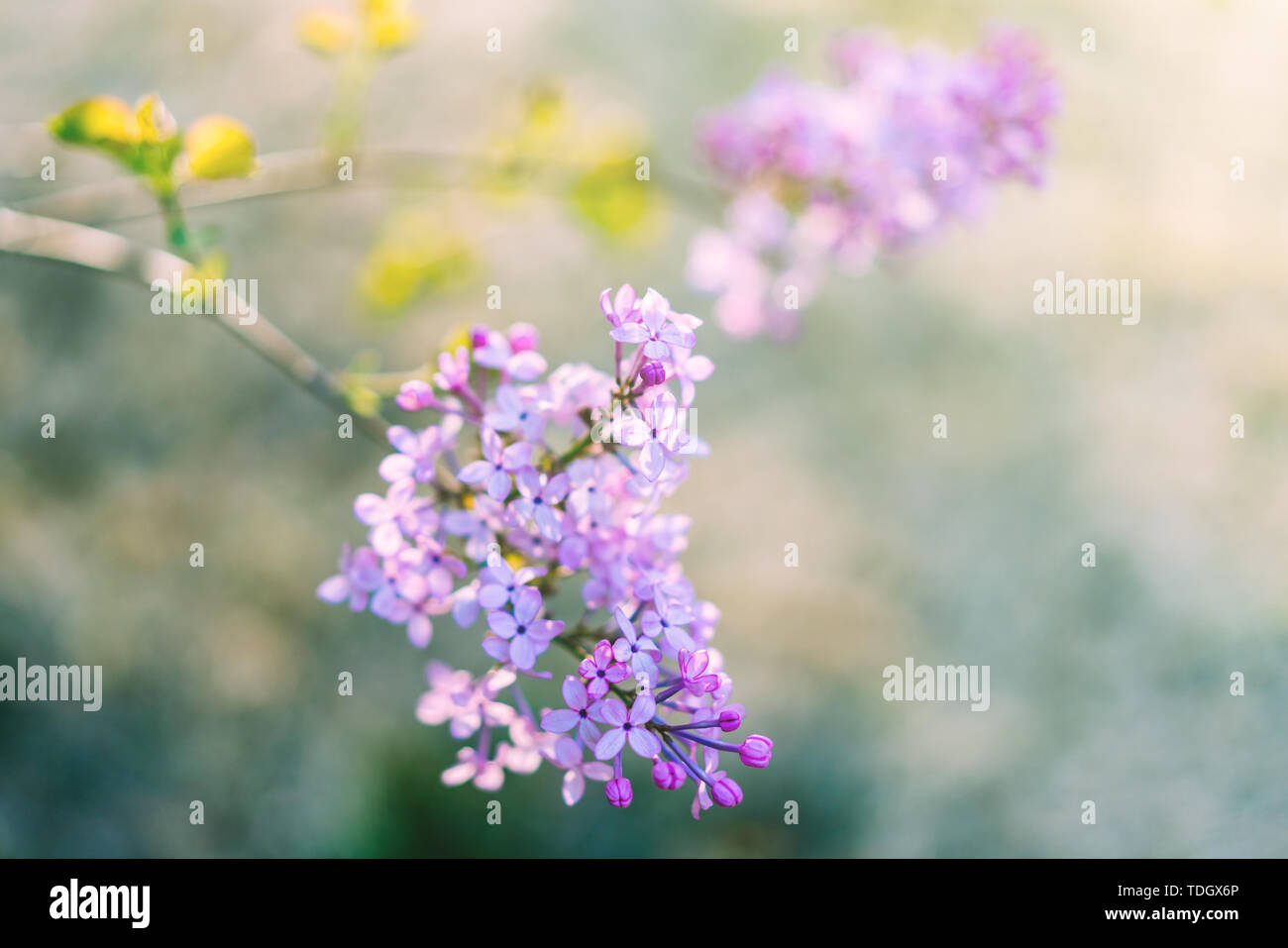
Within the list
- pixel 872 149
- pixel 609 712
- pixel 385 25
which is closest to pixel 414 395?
pixel 609 712

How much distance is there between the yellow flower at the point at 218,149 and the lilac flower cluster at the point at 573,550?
13.6 inches

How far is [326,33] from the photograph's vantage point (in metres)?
1.34

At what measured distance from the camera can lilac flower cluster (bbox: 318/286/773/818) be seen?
0.80 meters

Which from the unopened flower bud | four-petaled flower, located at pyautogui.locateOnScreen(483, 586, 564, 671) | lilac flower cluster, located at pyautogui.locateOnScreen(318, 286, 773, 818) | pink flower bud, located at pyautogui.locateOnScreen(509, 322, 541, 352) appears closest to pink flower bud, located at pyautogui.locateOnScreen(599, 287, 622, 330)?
lilac flower cluster, located at pyautogui.locateOnScreen(318, 286, 773, 818)

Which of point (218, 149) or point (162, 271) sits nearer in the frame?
point (218, 149)

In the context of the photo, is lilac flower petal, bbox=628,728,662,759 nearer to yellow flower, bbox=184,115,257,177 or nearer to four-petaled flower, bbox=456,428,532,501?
four-petaled flower, bbox=456,428,532,501

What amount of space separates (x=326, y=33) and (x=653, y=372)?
Result: 866 millimetres

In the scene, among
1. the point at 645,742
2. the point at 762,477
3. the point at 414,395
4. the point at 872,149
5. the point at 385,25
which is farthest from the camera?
the point at 762,477

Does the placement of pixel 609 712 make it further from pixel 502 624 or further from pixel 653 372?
pixel 653 372

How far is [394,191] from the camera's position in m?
3.18

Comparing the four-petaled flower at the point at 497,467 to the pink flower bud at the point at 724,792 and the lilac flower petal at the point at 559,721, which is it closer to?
the lilac flower petal at the point at 559,721

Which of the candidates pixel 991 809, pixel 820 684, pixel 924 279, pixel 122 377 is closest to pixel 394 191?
pixel 122 377

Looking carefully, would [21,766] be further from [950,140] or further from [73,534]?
[950,140]

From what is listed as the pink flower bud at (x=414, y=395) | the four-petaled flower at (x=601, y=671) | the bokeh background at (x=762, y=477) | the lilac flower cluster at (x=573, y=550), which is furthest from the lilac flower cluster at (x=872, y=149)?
the four-petaled flower at (x=601, y=671)
